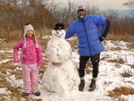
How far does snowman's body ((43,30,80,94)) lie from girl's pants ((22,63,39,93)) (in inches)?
10.6

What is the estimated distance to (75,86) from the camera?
12.0 feet

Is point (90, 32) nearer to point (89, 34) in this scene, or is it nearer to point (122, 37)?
point (89, 34)

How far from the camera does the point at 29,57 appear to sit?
10.9 ft

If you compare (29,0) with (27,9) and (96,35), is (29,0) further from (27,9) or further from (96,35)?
(96,35)

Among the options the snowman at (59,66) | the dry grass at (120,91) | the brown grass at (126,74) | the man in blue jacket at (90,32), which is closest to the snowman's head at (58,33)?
the snowman at (59,66)

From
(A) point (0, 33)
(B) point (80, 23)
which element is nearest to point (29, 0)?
(A) point (0, 33)

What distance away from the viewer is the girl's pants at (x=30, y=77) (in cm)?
336

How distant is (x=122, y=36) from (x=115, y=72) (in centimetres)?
829

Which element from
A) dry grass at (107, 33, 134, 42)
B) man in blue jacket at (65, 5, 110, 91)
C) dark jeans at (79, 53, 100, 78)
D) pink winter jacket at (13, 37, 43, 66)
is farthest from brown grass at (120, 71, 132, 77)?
dry grass at (107, 33, 134, 42)

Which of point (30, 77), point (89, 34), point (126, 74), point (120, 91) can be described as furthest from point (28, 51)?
point (126, 74)

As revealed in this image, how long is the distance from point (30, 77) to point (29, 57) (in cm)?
46

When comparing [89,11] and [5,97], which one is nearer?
[5,97]

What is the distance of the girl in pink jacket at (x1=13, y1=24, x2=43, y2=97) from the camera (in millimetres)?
3318

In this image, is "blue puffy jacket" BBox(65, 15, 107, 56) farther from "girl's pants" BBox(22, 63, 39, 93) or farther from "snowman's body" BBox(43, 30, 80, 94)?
"girl's pants" BBox(22, 63, 39, 93)
